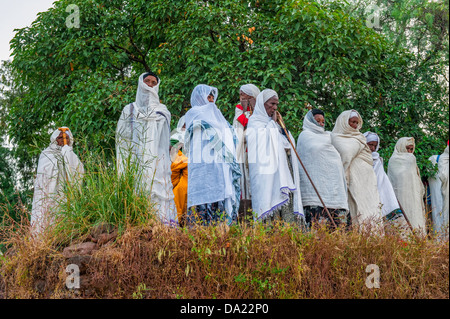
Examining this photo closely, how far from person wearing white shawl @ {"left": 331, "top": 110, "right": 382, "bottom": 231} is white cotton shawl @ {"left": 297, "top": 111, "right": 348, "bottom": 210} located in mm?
273

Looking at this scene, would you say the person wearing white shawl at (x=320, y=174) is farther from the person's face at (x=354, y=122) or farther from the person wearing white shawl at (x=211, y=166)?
the person wearing white shawl at (x=211, y=166)

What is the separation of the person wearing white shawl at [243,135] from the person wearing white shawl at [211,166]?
281 mm

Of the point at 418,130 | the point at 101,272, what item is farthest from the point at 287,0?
the point at 101,272

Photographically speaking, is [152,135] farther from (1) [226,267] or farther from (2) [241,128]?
(1) [226,267]

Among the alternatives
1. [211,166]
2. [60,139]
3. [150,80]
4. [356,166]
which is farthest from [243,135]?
[60,139]

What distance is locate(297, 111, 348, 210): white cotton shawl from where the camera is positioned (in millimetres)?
6629

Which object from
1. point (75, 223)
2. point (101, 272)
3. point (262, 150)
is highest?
point (262, 150)

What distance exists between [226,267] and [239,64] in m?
5.10

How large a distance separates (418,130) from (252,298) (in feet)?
20.1

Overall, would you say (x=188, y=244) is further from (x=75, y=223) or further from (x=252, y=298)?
(x=75, y=223)

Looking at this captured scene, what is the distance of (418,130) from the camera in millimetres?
9656

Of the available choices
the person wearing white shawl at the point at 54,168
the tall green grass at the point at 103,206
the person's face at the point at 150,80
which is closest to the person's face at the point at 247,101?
the person's face at the point at 150,80

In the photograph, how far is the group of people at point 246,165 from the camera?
6.02 metres
